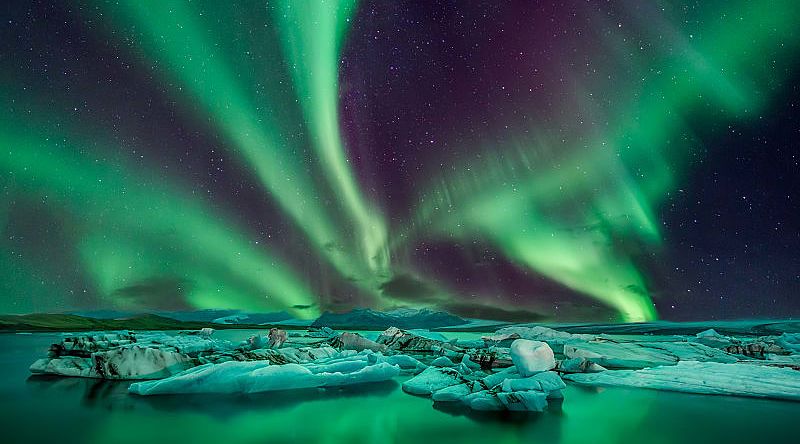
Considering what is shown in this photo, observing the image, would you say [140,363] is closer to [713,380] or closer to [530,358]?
[530,358]

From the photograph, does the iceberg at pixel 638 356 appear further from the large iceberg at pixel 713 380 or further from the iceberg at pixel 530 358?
the iceberg at pixel 530 358

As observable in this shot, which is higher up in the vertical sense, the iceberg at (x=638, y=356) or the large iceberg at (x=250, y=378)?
the iceberg at (x=638, y=356)

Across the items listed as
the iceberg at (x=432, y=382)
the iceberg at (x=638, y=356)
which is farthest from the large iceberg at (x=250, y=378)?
the iceberg at (x=638, y=356)

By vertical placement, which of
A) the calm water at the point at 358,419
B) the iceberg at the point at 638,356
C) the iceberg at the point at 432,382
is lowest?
the calm water at the point at 358,419

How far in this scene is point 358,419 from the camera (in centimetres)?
991

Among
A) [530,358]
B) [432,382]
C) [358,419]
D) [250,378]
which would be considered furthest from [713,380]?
[250,378]

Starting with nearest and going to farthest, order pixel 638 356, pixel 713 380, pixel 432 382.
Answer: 1. pixel 432 382
2. pixel 713 380
3. pixel 638 356

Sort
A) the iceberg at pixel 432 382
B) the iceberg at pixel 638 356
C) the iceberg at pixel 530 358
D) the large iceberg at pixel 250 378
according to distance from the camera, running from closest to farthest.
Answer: the large iceberg at pixel 250 378
the iceberg at pixel 530 358
the iceberg at pixel 432 382
the iceberg at pixel 638 356

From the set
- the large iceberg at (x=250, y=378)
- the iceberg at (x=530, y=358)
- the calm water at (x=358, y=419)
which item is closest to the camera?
the calm water at (x=358, y=419)

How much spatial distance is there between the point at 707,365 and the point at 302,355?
54.2 ft

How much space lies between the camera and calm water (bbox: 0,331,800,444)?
Result: 834cm

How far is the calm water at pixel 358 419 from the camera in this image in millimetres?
8336

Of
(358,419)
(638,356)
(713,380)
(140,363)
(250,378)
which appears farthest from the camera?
(638,356)

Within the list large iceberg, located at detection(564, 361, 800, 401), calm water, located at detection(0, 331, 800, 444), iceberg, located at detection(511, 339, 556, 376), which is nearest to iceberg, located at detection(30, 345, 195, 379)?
calm water, located at detection(0, 331, 800, 444)
